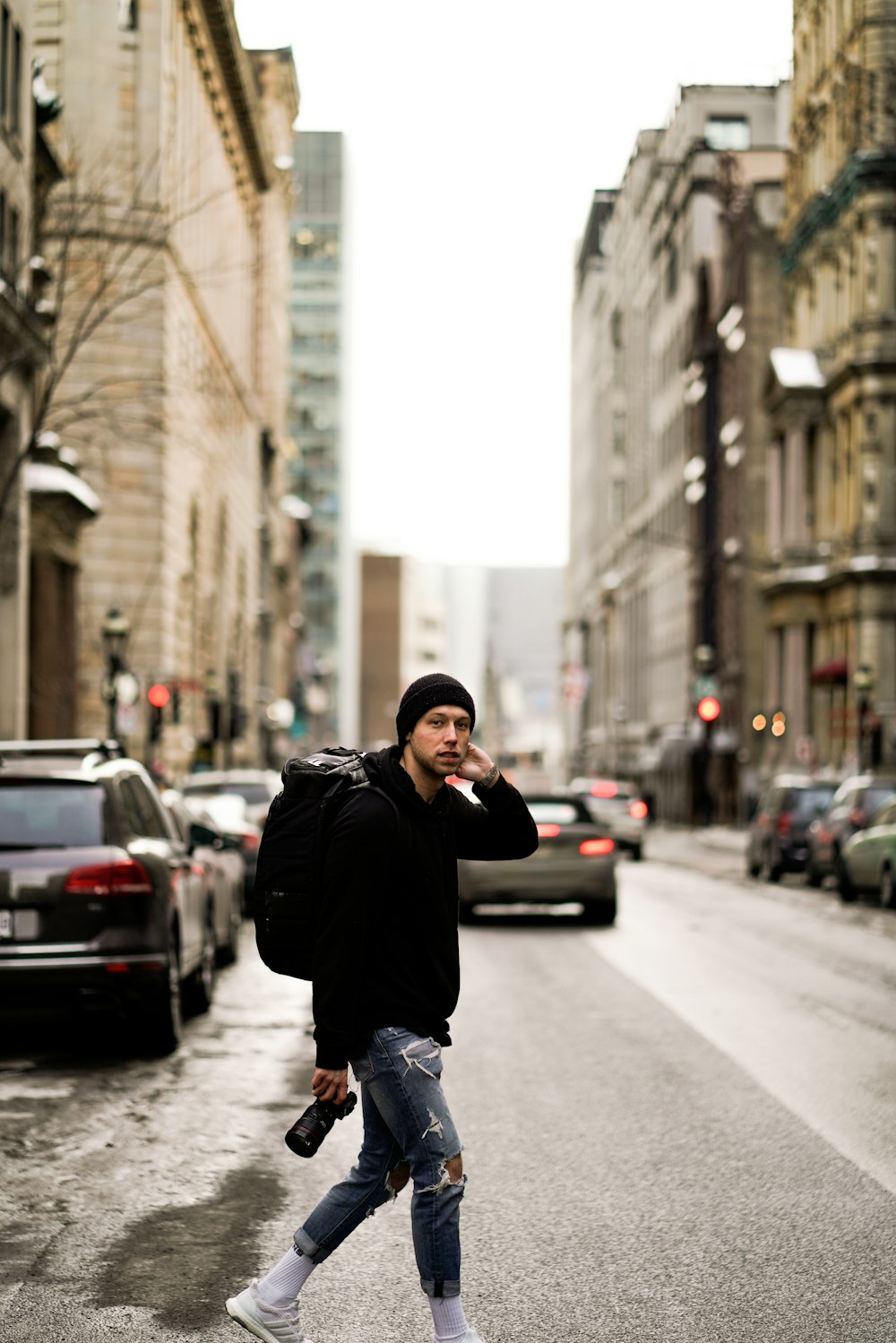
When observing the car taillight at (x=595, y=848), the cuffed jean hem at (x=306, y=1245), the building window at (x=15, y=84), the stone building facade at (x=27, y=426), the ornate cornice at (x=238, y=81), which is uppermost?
the ornate cornice at (x=238, y=81)

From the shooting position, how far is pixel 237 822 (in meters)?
24.8

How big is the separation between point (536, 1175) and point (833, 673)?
52.4 m

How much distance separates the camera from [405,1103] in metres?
5.29

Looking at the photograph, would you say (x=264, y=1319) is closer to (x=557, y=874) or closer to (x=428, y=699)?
(x=428, y=699)

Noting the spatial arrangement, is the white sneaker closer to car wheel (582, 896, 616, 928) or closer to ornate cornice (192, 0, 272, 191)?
car wheel (582, 896, 616, 928)

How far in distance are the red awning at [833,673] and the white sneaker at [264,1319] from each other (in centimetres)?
5527

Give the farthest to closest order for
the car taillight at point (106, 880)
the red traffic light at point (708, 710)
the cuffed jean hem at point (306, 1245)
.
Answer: the red traffic light at point (708, 710)
the car taillight at point (106, 880)
the cuffed jean hem at point (306, 1245)

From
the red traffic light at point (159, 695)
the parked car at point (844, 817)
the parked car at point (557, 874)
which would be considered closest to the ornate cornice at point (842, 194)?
the red traffic light at point (159, 695)

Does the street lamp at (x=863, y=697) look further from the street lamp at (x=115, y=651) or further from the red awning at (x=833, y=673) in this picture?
the street lamp at (x=115, y=651)

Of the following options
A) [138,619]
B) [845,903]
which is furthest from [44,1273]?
[138,619]

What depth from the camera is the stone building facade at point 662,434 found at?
84.6m

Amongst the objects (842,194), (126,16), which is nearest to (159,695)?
(126,16)

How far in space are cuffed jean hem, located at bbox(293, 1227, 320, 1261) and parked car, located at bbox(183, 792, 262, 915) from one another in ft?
45.0

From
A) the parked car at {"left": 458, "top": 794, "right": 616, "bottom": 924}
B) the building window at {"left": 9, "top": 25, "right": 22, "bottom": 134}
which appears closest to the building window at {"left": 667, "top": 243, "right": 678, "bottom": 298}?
the building window at {"left": 9, "top": 25, "right": 22, "bottom": 134}
